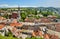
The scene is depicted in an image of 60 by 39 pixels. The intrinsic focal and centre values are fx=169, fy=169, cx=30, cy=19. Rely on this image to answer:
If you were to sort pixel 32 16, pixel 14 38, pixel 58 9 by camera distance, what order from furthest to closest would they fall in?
1. pixel 32 16
2. pixel 58 9
3. pixel 14 38

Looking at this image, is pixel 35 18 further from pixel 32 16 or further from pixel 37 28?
pixel 37 28

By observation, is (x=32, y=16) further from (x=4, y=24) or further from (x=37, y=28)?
(x=4, y=24)

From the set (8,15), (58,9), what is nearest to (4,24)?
(8,15)

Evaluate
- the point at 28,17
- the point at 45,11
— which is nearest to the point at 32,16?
the point at 28,17

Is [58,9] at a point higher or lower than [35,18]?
higher

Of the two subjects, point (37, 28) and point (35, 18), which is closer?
point (37, 28)

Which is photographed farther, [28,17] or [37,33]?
[28,17]

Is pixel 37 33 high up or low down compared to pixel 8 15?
down

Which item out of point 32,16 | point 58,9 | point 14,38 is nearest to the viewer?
point 14,38

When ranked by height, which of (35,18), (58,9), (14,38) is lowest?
(14,38)
